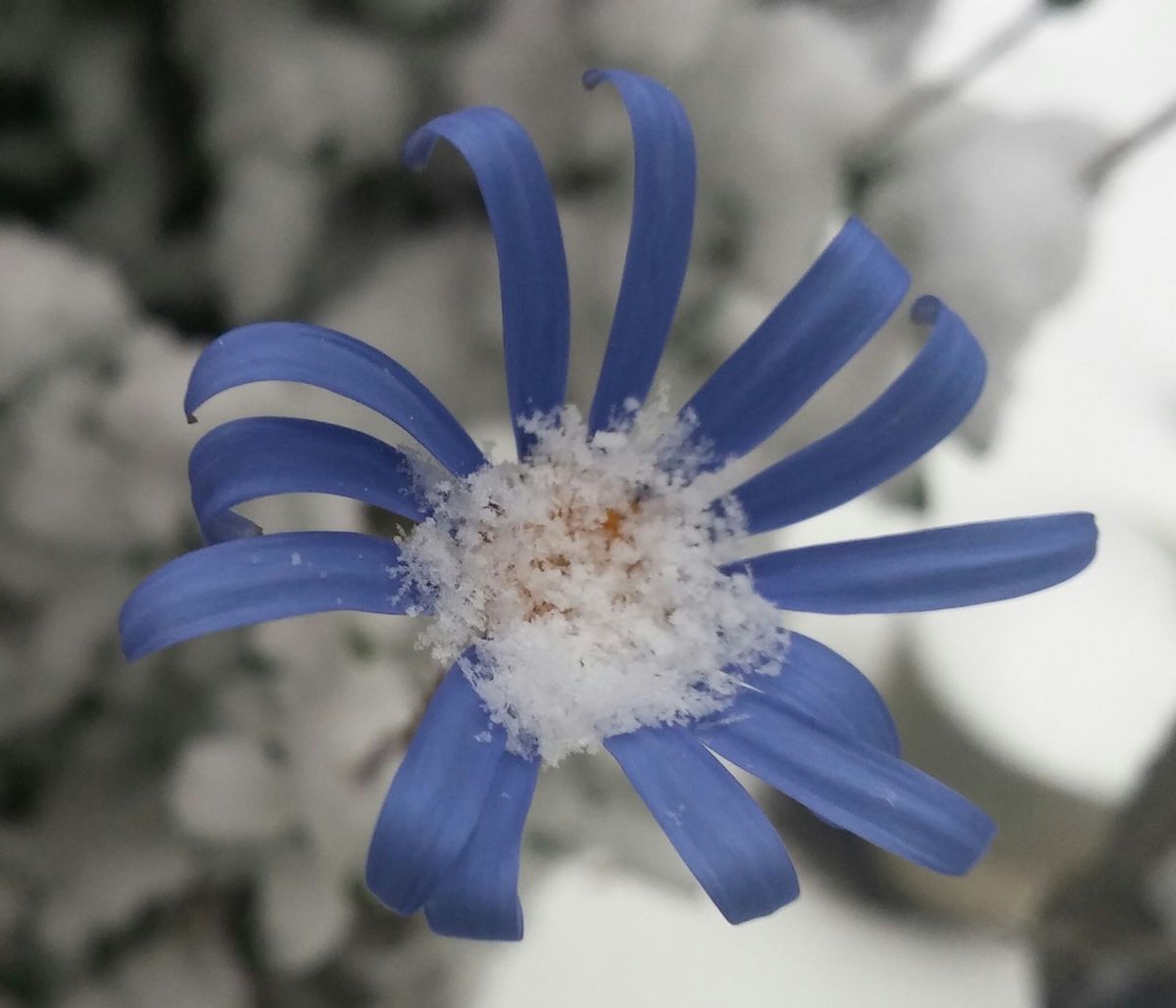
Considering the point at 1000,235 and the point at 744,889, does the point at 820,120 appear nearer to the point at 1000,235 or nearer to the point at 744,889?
the point at 1000,235

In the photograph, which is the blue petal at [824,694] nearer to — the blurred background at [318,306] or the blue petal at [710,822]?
the blue petal at [710,822]

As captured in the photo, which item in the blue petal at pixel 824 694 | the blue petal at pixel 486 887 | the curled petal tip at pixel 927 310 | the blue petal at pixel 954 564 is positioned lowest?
the blue petal at pixel 486 887

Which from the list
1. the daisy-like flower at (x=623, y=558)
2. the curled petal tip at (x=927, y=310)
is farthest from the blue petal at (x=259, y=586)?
the curled petal tip at (x=927, y=310)

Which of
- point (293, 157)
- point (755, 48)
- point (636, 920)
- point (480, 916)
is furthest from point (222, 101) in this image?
point (636, 920)

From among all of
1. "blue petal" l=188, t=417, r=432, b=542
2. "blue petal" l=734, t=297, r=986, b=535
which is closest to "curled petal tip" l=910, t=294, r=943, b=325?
"blue petal" l=734, t=297, r=986, b=535

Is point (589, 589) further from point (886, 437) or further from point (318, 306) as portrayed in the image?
point (318, 306)

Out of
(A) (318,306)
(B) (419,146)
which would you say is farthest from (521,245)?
(A) (318,306)

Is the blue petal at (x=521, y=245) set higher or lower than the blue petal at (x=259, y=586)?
higher
